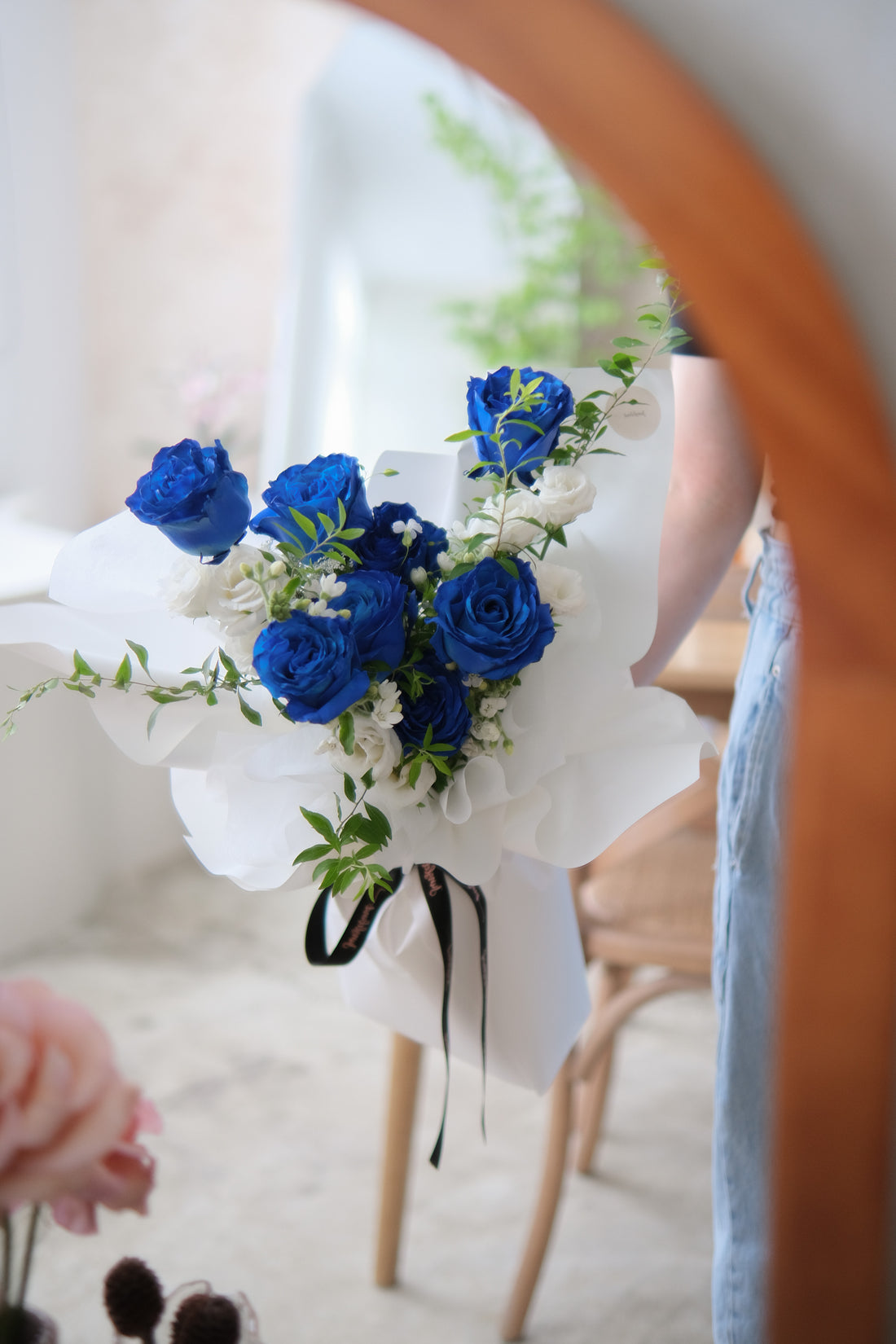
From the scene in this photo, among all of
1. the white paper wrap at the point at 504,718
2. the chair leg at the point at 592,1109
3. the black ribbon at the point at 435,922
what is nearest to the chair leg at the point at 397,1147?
the chair leg at the point at 592,1109

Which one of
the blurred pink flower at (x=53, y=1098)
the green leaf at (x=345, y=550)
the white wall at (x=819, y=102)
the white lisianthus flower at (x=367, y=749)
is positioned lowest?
the blurred pink flower at (x=53, y=1098)

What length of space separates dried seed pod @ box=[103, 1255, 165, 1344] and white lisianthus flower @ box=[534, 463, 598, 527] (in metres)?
0.49

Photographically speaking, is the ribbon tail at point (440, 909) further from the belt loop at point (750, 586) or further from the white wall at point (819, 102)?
the white wall at point (819, 102)

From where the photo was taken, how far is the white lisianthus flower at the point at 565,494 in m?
0.67

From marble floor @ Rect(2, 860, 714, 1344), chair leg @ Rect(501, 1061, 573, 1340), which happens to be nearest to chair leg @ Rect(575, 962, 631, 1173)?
marble floor @ Rect(2, 860, 714, 1344)

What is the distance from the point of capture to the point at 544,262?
106 inches

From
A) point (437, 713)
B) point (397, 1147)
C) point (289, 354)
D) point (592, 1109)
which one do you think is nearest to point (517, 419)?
point (437, 713)

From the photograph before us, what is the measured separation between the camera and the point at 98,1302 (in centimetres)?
142

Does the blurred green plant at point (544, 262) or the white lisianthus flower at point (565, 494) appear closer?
the white lisianthus flower at point (565, 494)

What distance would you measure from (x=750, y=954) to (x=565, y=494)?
0.45m

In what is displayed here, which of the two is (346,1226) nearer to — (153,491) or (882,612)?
(153,491)

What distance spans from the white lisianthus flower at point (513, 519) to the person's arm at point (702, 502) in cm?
28

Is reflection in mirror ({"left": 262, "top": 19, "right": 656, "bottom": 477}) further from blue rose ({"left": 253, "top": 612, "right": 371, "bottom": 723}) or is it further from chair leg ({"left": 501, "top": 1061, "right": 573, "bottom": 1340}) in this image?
blue rose ({"left": 253, "top": 612, "right": 371, "bottom": 723})

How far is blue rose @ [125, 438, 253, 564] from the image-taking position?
62cm
